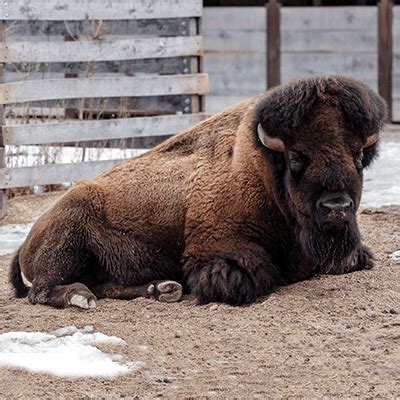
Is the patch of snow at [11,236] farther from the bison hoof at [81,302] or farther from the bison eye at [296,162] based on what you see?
the bison eye at [296,162]

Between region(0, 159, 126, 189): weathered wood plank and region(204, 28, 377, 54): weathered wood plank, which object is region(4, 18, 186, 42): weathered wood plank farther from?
region(204, 28, 377, 54): weathered wood plank

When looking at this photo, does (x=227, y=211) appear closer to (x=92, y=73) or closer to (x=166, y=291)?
(x=166, y=291)

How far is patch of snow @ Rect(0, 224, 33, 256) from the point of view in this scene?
908 cm

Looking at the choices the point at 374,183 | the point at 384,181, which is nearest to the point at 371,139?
the point at 374,183

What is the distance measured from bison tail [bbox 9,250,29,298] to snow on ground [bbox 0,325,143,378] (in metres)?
1.29

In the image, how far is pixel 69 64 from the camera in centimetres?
1198

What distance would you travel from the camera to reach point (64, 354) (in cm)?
542

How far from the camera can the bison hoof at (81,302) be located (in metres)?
6.50

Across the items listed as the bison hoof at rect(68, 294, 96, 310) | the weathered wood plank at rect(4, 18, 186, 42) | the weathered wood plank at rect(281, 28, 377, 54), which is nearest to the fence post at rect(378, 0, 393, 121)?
the weathered wood plank at rect(281, 28, 377, 54)

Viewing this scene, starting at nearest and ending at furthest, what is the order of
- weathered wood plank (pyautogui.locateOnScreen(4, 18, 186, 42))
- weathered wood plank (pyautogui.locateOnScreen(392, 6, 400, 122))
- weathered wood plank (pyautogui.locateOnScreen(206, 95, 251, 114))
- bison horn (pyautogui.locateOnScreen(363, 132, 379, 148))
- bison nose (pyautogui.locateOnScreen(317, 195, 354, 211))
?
bison nose (pyautogui.locateOnScreen(317, 195, 354, 211))
bison horn (pyautogui.locateOnScreen(363, 132, 379, 148))
weathered wood plank (pyautogui.locateOnScreen(4, 18, 186, 42))
weathered wood plank (pyautogui.locateOnScreen(392, 6, 400, 122))
weathered wood plank (pyautogui.locateOnScreen(206, 95, 251, 114))

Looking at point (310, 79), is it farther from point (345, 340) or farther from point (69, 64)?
point (69, 64)

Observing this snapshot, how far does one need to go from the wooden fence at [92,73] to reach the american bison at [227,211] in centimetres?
328

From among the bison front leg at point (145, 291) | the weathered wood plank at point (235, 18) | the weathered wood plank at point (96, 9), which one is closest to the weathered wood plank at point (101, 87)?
the weathered wood plank at point (96, 9)

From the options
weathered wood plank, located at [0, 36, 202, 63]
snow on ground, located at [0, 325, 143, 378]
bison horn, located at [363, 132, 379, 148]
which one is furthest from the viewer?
weathered wood plank, located at [0, 36, 202, 63]
